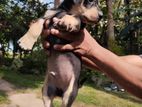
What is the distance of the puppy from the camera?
231cm

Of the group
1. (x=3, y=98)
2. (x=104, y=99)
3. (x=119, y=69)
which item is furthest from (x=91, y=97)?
(x=119, y=69)

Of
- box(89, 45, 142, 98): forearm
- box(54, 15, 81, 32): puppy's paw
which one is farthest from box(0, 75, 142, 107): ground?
box(54, 15, 81, 32): puppy's paw

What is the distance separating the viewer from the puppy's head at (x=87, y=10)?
2283mm

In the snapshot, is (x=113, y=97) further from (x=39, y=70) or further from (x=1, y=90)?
(x=39, y=70)

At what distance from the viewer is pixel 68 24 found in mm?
2295

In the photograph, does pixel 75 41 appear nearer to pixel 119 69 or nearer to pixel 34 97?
pixel 119 69

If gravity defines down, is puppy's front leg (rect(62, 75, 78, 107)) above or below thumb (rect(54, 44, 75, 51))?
below

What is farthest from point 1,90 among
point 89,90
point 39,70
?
point 39,70

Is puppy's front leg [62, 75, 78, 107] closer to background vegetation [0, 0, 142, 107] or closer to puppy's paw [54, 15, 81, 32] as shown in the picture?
puppy's paw [54, 15, 81, 32]

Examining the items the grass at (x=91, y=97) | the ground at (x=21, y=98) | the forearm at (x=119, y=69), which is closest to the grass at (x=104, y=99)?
the grass at (x=91, y=97)

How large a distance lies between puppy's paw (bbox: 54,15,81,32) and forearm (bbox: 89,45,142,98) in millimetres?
302

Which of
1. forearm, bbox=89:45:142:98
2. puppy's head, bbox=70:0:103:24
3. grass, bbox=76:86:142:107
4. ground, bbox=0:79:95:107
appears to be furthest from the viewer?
grass, bbox=76:86:142:107

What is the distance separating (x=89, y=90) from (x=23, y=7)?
19.3ft

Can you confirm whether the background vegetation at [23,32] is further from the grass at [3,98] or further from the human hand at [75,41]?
the human hand at [75,41]
